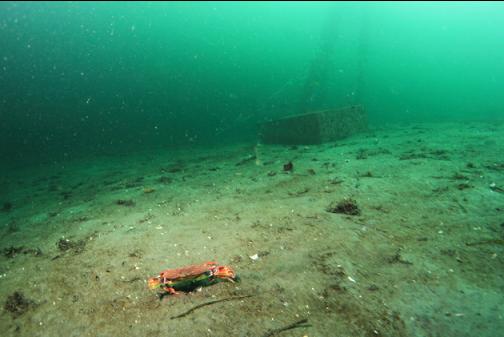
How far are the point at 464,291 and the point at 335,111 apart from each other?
11067 mm

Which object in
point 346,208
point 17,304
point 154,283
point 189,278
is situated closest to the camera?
point 189,278

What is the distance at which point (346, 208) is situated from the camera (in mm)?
4945

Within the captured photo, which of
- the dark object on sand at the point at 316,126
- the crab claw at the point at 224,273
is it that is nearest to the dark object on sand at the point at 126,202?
the crab claw at the point at 224,273

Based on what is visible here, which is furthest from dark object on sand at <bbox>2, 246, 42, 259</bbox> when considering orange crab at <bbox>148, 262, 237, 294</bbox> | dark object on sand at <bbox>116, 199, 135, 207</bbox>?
orange crab at <bbox>148, 262, 237, 294</bbox>

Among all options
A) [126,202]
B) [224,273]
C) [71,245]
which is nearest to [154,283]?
[224,273]

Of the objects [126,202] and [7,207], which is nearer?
[126,202]

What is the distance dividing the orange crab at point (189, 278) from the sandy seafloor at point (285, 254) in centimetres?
11

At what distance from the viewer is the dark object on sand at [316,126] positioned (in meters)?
12.8

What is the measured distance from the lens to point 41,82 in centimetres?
4584

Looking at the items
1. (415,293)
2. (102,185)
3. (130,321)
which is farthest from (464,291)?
(102,185)

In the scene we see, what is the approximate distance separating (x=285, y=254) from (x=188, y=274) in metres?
1.30

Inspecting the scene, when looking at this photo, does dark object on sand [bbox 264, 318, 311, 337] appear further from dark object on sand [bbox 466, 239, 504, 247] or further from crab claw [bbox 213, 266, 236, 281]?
dark object on sand [bbox 466, 239, 504, 247]

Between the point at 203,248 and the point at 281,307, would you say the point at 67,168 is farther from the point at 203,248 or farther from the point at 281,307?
the point at 281,307

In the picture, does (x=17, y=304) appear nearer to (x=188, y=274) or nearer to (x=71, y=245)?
(x=71, y=245)
